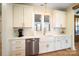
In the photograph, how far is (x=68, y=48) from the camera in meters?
2.10

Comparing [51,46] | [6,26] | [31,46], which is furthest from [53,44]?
[6,26]

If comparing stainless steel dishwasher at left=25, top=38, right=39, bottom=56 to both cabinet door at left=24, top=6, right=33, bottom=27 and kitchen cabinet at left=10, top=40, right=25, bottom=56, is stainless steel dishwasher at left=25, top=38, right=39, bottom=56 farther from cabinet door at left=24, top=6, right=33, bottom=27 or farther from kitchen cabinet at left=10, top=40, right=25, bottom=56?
cabinet door at left=24, top=6, right=33, bottom=27

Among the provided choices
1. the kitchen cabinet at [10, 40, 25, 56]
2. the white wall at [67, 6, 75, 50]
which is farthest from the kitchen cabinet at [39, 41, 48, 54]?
the white wall at [67, 6, 75, 50]

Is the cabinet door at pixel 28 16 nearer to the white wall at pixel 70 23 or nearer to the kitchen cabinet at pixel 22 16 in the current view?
the kitchen cabinet at pixel 22 16

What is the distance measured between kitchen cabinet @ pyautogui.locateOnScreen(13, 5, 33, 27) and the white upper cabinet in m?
0.43

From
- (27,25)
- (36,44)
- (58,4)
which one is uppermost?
(58,4)

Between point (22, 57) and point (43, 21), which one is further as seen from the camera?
point (43, 21)

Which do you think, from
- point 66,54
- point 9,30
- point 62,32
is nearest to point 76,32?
point 62,32

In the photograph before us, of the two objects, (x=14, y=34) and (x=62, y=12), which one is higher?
(x=62, y=12)

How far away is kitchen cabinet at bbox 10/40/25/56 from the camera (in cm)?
201

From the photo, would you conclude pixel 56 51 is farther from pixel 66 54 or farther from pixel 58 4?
pixel 58 4

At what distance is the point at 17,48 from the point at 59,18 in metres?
0.92

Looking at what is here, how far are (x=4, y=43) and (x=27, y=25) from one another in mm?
507

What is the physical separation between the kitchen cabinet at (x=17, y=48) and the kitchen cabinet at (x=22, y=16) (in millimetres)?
300
